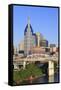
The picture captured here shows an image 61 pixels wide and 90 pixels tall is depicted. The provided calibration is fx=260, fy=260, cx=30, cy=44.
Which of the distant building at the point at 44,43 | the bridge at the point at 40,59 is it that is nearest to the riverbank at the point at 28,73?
the bridge at the point at 40,59

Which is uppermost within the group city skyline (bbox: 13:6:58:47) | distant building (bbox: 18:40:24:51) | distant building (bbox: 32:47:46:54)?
city skyline (bbox: 13:6:58:47)

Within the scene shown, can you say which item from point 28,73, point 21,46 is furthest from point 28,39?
point 28,73

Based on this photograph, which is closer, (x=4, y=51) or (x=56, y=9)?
(x=4, y=51)

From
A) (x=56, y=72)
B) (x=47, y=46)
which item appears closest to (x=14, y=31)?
(x=47, y=46)

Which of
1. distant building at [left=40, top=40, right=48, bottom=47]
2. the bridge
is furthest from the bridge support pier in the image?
distant building at [left=40, top=40, right=48, bottom=47]

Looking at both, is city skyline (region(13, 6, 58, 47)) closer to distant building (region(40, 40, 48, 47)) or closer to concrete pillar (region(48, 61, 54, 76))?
distant building (region(40, 40, 48, 47))

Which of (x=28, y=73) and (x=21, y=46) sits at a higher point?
(x=21, y=46)

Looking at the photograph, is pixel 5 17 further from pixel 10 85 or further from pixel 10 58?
pixel 10 85

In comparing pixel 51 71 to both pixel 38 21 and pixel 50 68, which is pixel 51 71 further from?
pixel 38 21
